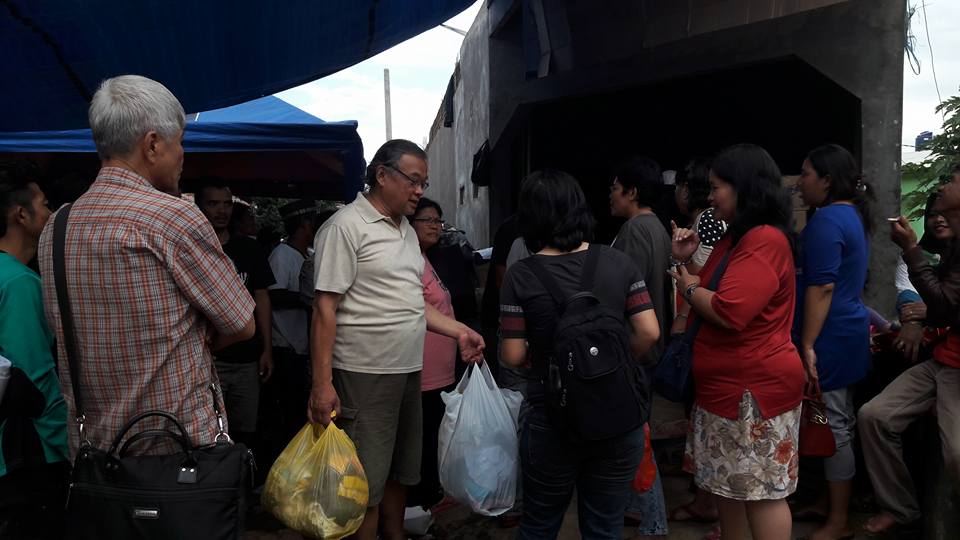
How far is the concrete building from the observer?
4.69 m

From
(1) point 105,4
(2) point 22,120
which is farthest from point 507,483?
(2) point 22,120

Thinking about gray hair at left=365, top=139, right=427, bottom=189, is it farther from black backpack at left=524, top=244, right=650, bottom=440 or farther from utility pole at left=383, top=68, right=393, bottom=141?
utility pole at left=383, top=68, right=393, bottom=141

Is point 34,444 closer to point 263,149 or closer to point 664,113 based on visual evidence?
point 263,149

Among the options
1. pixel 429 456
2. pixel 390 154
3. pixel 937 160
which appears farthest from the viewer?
pixel 937 160

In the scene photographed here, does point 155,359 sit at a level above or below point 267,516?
above

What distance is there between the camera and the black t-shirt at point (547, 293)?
7.29 ft

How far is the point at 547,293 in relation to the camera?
7.29 ft

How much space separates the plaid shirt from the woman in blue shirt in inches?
96.2

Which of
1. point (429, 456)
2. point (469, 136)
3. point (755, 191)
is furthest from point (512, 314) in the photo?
point (469, 136)

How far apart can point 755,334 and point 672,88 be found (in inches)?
237

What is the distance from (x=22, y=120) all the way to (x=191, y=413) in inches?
75.0

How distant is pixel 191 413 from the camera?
1.86 meters

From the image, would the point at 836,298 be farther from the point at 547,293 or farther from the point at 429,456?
the point at 429,456

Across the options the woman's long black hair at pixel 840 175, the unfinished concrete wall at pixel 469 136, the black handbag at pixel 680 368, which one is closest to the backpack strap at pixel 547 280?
the black handbag at pixel 680 368
